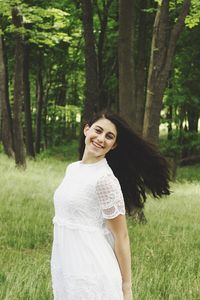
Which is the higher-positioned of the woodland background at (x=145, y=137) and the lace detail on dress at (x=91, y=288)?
the lace detail on dress at (x=91, y=288)

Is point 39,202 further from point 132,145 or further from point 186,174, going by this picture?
point 186,174

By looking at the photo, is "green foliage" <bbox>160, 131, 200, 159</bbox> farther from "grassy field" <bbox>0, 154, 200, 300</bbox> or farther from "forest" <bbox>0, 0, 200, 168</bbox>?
"grassy field" <bbox>0, 154, 200, 300</bbox>

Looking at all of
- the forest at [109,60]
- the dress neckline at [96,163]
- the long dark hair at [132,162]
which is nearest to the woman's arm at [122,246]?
the dress neckline at [96,163]

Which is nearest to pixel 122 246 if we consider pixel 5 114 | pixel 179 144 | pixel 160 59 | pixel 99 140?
pixel 99 140

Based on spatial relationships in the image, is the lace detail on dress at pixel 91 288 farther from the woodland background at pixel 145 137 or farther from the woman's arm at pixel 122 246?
the woodland background at pixel 145 137

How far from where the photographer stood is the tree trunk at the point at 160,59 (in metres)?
9.69

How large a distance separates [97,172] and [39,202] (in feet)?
24.2

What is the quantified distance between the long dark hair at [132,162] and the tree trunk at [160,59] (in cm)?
648

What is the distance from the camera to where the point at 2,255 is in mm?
6223

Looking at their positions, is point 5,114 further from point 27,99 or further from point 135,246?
point 135,246

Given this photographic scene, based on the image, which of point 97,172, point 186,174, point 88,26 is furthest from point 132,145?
point 186,174

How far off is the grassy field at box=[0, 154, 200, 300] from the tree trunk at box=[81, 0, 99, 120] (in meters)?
2.47

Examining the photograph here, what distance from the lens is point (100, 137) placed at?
311 centimetres

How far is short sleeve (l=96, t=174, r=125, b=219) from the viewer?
2842mm
